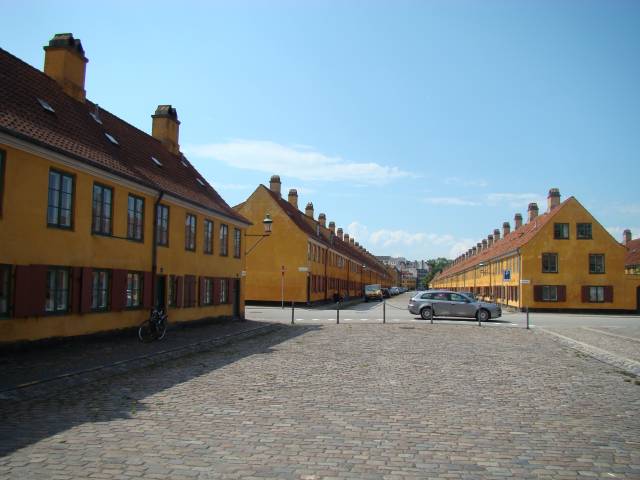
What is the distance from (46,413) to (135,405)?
1.16 meters

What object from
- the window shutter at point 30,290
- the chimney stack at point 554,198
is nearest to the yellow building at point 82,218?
the window shutter at point 30,290

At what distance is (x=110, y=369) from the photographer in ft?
39.0

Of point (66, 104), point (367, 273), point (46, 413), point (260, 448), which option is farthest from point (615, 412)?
point (367, 273)

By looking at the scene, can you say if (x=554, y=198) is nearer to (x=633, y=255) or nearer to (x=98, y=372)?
(x=633, y=255)

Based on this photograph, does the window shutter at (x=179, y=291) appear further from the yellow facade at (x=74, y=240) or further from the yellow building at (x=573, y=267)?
the yellow building at (x=573, y=267)

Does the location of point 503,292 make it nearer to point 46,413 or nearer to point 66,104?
point 66,104

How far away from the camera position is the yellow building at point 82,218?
13422mm

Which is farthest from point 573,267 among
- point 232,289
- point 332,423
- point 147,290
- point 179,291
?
point 332,423

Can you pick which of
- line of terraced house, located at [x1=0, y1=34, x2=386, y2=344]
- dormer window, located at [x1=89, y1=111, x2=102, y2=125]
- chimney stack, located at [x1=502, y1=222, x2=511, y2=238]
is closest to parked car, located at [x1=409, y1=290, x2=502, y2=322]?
line of terraced house, located at [x1=0, y1=34, x2=386, y2=344]

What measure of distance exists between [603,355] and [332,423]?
37.5 ft

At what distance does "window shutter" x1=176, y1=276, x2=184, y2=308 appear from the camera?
2195 cm

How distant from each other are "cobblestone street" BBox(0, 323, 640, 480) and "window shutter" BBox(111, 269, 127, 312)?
4.84m

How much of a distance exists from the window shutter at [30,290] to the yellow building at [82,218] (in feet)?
0.08

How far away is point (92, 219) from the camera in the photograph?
16.4 m
